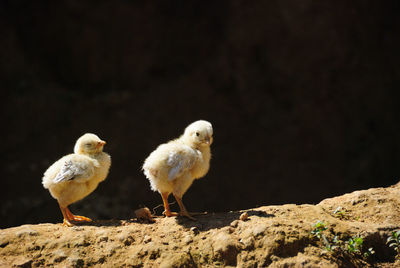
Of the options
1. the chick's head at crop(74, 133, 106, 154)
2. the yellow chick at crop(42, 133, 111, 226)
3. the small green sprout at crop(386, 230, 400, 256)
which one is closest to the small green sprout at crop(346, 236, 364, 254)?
the small green sprout at crop(386, 230, 400, 256)

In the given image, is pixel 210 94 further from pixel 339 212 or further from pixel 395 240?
pixel 395 240

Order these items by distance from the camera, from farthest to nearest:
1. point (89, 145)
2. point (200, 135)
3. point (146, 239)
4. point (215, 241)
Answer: point (89, 145) < point (200, 135) < point (146, 239) < point (215, 241)

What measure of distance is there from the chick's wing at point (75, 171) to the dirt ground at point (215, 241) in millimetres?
590

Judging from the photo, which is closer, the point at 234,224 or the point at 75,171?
the point at 234,224

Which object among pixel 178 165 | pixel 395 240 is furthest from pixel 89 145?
pixel 395 240

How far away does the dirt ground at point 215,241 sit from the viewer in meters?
4.75

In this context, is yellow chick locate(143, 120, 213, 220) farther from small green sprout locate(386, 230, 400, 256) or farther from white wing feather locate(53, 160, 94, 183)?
small green sprout locate(386, 230, 400, 256)

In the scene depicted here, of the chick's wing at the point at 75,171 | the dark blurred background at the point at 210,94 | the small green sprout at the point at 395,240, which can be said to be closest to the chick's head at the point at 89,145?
the chick's wing at the point at 75,171

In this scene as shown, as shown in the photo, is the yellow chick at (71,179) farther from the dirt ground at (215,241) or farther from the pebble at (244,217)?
the pebble at (244,217)

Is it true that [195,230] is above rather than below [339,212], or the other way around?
above

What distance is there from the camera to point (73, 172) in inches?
223

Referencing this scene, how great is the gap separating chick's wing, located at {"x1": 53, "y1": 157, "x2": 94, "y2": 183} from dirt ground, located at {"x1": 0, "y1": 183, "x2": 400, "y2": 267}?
0.59 metres

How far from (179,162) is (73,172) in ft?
4.27

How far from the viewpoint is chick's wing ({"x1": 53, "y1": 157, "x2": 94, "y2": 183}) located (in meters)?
5.65
